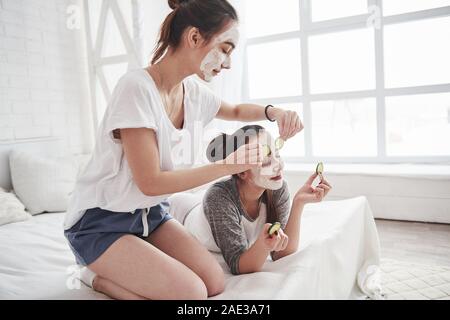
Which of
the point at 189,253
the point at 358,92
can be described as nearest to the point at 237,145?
the point at 189,253

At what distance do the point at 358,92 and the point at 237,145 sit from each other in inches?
92.0

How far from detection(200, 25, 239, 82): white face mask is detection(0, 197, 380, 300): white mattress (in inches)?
27.4

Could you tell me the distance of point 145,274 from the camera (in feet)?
3.60

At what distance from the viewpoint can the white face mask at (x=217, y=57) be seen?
3.91 ft

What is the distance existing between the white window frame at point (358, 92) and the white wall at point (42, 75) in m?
1.73

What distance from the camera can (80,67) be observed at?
345cm

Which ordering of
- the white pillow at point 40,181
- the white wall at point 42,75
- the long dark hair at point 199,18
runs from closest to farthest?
1. the long dark hair at point 199,18
2. the white pillow at point 40,181
3. the white wall at point 42,75

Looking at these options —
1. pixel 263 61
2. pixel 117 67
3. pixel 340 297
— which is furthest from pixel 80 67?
pixel 340 297

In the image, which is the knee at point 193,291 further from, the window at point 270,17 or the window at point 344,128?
the window at point 270,17

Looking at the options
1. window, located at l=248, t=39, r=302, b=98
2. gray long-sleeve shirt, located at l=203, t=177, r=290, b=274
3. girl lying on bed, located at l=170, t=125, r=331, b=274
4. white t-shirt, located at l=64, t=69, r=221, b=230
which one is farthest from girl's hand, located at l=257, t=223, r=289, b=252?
window, located at l=248, t=39, r=302, b=98

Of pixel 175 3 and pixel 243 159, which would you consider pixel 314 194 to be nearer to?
pixel 243 159

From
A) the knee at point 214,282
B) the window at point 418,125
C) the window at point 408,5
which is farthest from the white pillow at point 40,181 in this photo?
the window at point 408,5

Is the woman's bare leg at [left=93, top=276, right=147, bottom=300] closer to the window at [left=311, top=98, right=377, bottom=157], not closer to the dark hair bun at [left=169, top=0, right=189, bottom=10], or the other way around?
the dark hair bun at [left=169, top=0, right=189, bottom=10]

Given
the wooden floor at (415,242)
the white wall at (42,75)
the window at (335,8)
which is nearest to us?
the wooden floor at (415,242)
